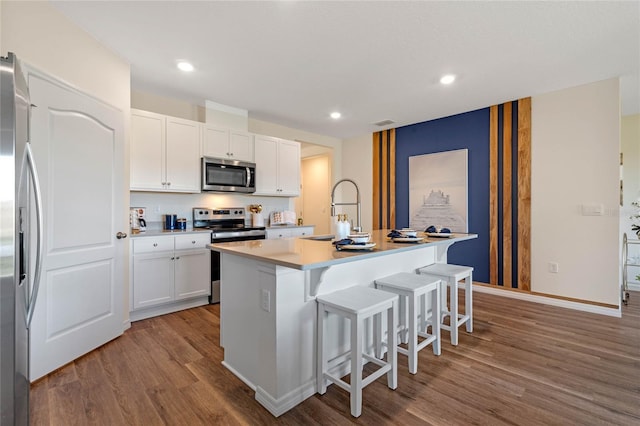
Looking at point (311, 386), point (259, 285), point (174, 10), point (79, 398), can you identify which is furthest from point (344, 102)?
point (79, 398)

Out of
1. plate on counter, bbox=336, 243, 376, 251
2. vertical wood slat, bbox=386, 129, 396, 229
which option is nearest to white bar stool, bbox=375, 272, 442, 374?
plate on counter, bbox=336, 243, 376, 251

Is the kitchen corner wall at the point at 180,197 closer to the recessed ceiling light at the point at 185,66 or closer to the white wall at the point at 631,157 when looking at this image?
the recessed ceiling light at the point at 185,66

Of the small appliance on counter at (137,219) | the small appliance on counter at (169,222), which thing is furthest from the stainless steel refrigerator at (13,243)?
the small appliance on counter at (169,222)

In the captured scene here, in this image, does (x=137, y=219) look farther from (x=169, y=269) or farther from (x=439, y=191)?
(x=439, y=191)

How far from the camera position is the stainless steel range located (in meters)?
3.66

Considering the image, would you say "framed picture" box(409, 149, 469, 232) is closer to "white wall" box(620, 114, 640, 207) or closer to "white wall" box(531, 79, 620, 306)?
"white wall" box(531, 79, 620, 306)

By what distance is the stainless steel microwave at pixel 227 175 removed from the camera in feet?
12.6

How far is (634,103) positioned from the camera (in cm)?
406

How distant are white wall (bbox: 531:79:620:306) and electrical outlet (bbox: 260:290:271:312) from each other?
3.70 m

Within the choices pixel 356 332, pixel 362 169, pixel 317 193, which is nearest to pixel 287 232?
pixel 362 169

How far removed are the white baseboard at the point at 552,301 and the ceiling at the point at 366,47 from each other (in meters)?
2.54

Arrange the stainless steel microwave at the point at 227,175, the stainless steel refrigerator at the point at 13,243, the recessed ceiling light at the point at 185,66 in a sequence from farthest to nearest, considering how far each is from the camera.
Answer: the stainless steel microwave at the point at 227,175 < the recessed ceiling light at the point at 185,66 < the stainless steel refrigerator at the point at 13,243

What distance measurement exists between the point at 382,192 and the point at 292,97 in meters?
2.54

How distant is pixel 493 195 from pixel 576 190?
884 millimetres
